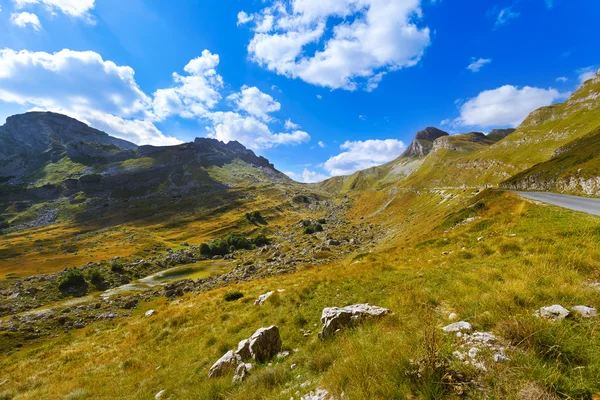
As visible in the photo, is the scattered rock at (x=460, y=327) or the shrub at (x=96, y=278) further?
the shrub at (x=96, y=278)

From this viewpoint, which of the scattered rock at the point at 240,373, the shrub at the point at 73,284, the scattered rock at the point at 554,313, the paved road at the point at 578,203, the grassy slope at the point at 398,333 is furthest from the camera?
the shrub at the point at 73,284

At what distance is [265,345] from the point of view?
373 inches

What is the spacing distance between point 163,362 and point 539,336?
49.2 ft

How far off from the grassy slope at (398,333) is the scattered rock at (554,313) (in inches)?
10.4

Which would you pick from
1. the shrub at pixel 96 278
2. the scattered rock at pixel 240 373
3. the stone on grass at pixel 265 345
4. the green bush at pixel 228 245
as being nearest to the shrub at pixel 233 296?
the stone on grass at pixel 265 345

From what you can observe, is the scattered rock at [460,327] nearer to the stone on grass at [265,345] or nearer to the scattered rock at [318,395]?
the scattered rock at [318,395]

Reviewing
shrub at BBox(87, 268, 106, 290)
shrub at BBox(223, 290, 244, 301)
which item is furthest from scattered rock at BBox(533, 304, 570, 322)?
shrub at BBox(87, 268, 106, 290)

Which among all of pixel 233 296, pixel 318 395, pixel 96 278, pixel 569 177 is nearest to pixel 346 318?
pixel 318 395

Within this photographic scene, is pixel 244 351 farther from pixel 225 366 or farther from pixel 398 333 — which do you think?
pixel 398 333

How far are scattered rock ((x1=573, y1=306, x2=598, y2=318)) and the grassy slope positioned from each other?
58 cm

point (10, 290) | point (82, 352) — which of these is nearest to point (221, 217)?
point (10, 290)

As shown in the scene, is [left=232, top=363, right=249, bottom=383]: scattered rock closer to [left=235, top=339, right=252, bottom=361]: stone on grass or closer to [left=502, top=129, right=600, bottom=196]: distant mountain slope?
[left=235, top=339, right=252, bottom=361]: stone on grass

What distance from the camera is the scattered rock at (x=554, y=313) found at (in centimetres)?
607

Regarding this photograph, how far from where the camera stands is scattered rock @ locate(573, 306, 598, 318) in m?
6.11
